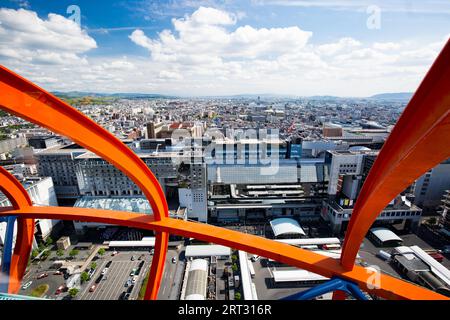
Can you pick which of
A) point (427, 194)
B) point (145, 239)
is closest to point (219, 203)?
point (145, 239)

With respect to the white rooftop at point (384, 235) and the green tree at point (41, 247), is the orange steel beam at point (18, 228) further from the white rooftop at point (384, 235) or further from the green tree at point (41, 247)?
the white rooftop at point (384, 235)

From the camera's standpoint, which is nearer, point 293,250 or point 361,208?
point 361,208

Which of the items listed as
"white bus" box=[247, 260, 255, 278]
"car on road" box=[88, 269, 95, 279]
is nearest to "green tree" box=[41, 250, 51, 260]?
"car on road" box=[88, 269, 95, 279]

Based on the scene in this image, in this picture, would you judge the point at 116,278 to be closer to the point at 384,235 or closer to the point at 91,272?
the point at 91,272

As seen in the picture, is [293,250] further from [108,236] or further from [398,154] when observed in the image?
[108,236]

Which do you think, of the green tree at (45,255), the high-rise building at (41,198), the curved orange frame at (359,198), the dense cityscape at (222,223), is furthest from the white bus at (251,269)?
the high-rise building at (41,198)
